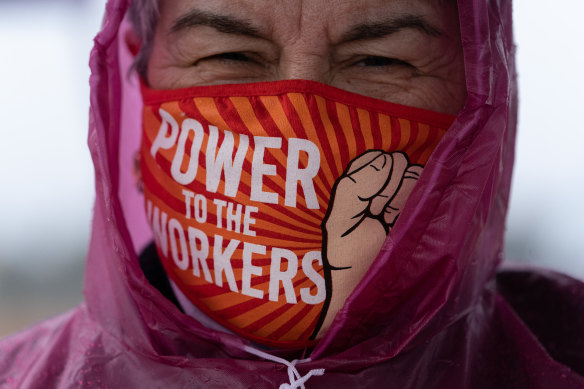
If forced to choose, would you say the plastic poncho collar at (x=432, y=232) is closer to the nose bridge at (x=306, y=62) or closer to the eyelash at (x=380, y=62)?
the eyelash at (x=380, y=62)

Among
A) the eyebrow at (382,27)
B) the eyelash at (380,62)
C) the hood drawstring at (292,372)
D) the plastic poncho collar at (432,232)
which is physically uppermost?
the eyebrow at (382,27)

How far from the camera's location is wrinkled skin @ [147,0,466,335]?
125 centimetres

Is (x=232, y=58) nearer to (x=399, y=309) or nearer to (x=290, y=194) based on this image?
(x=290, y=194)

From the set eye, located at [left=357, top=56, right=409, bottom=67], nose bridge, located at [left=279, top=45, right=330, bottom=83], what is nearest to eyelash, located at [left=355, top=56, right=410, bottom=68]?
eye, located at [left=357, top=56, right=409, bottom=67]

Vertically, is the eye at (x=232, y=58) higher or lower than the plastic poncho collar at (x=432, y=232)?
higher

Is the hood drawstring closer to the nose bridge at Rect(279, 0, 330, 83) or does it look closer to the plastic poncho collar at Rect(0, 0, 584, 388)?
the plastic poncho collar at Rect(0, 0, 584, 388)

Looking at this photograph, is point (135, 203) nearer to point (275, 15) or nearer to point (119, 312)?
point (119, 312)

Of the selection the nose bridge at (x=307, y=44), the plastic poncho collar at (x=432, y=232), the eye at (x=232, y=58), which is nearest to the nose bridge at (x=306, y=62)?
the nose bridge at (x=307, y=44)

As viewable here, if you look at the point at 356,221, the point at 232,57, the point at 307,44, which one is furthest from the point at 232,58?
the point at 356,221

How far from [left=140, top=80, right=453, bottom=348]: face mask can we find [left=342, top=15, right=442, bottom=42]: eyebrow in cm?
12

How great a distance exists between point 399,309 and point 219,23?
2.25ft

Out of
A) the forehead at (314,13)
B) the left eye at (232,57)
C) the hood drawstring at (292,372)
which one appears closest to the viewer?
the hood drawstring at (292,372)

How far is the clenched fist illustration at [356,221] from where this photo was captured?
1239 millimetres

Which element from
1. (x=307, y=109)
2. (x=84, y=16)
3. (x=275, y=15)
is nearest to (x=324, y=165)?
(x=307, y=109)
